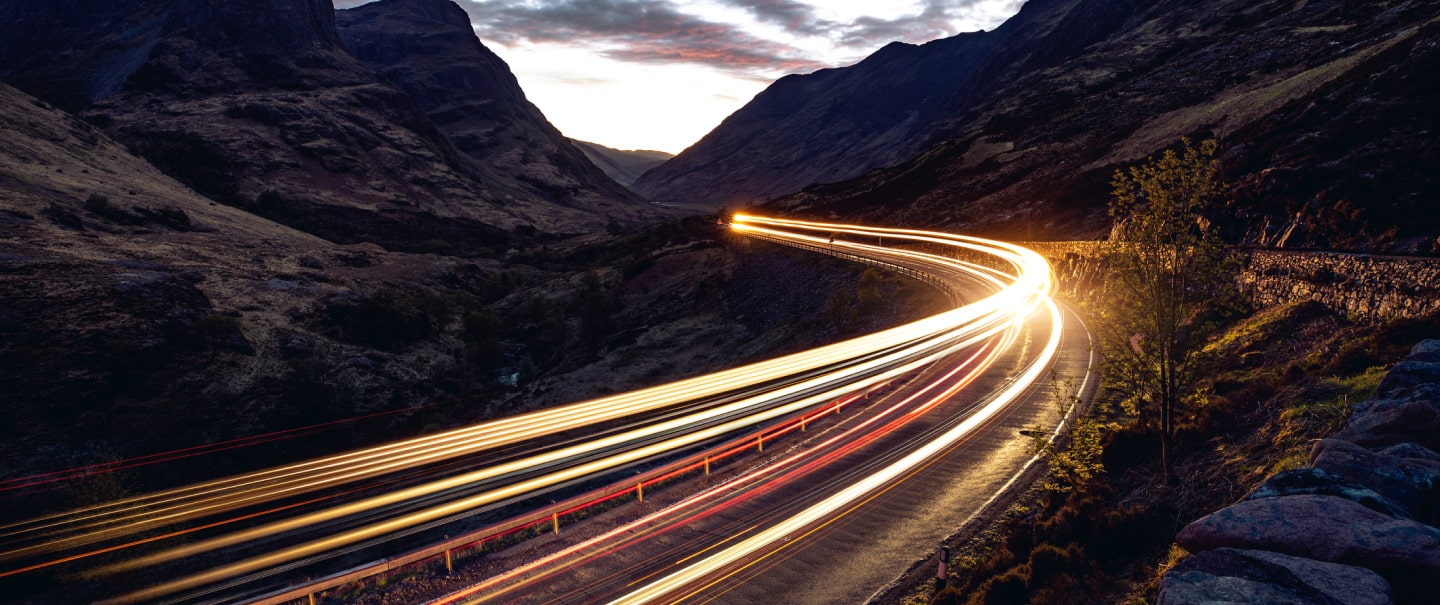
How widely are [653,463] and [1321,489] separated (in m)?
20.4

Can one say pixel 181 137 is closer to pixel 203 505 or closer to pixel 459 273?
pixel 459 273

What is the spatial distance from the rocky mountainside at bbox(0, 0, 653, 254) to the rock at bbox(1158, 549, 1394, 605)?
117m

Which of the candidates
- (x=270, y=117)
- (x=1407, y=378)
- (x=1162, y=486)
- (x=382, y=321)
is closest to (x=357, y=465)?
(x=1162, y=486)

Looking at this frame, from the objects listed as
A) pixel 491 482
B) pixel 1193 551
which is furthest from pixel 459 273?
pixel 1193 551

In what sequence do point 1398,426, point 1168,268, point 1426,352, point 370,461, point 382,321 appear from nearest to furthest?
point 1398,426 → point 1426,352 → point 1168,268 → point 370,461 → point 382,321

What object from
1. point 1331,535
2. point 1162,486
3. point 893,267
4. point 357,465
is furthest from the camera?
point 893,267

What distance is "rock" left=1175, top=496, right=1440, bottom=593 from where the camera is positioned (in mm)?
6703

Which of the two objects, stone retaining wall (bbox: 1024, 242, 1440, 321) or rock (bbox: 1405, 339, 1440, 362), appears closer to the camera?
rock (bbox: 1405, 339, 1440, 362)

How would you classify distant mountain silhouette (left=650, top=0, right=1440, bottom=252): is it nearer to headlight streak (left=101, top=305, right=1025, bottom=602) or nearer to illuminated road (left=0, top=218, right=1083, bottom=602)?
illuminated road (left=0, top=218, right=1083, bottom=602)

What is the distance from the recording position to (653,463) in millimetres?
24891

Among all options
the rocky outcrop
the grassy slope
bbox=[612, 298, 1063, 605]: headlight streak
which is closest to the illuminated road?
bbox=[612, 298, 1063, 605]: headlight streak

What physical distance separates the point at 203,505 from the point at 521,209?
150715 mm

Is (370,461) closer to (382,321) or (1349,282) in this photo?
(382,321)

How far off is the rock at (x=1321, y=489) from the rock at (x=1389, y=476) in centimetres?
23
